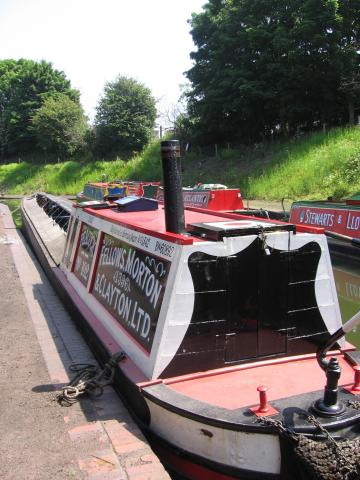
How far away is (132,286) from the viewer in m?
4.11

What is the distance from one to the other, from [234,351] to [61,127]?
42.6m

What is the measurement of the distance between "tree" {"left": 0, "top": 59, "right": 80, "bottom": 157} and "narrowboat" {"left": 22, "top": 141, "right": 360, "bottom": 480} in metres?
46.2

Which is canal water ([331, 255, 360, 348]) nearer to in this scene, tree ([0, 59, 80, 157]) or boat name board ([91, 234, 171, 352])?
boat name board ([91, 234, 171, 352])

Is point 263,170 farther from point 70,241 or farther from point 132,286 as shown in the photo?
point 132,286

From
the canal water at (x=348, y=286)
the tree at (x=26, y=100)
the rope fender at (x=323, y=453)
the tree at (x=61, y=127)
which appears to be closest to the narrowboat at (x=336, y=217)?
the canal water at (x=348, y=286)

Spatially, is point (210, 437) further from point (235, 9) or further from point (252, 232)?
point (235, 9)

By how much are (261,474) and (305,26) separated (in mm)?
24161

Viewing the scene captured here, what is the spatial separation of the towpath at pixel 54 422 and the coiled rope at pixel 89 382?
0.06 meters

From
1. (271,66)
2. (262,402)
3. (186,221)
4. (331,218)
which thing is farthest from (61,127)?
(262,402)

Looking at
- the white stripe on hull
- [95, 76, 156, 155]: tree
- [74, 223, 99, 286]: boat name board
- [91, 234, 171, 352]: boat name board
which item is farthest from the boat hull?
[95, 76, 156, 155]: tree

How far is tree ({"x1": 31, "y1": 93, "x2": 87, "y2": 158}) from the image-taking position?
142 ft

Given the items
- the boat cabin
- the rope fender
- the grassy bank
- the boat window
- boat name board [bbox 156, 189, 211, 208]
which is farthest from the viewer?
the grassy bank

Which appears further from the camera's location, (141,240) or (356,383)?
(141,240)

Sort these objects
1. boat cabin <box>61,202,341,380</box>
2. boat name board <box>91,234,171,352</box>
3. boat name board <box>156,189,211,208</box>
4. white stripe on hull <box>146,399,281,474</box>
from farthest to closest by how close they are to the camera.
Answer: boat name board <box>156,189,211,208</box>, boat name board <box>91,234,171,352</box>, boat cabin <box>61,202,341,380</box>, white stripe on hull <box>146,399,281,474</box>
